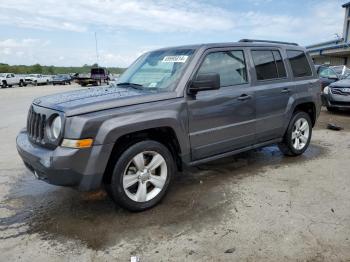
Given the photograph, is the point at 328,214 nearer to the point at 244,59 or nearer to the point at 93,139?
the point at 244,59

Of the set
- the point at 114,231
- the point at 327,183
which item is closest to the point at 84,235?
the point at 114,231

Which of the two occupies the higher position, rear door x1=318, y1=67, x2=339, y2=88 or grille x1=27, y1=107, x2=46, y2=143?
rear door x1=318, y1=67, x2=339, y2=88

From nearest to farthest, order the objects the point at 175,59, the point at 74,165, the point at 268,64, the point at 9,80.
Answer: the point at 74,165 → the point at 175,59 → the point at 268,64 → the point at 9,80

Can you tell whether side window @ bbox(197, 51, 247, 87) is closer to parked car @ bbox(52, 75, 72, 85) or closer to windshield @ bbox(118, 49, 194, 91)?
windshield @ bbox(118, 49, 194, 91)

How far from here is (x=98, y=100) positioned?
3615 millimetres

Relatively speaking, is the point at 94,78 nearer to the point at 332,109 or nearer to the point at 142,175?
the point at 332,109

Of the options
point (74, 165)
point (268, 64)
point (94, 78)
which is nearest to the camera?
point (74, 165)

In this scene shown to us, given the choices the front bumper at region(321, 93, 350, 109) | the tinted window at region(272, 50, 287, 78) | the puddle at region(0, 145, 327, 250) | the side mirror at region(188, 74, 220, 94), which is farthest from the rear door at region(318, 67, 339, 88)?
the side mirror at region(188, 74, 220, 94)

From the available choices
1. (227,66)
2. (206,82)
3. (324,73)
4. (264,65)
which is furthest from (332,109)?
(206,82)

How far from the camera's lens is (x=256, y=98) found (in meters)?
4.84

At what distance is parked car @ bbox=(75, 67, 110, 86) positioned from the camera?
35.0 metres

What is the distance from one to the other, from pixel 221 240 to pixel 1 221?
93.2 inches

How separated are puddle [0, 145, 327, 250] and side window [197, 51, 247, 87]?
4.59 ft

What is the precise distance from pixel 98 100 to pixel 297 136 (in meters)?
3.73
